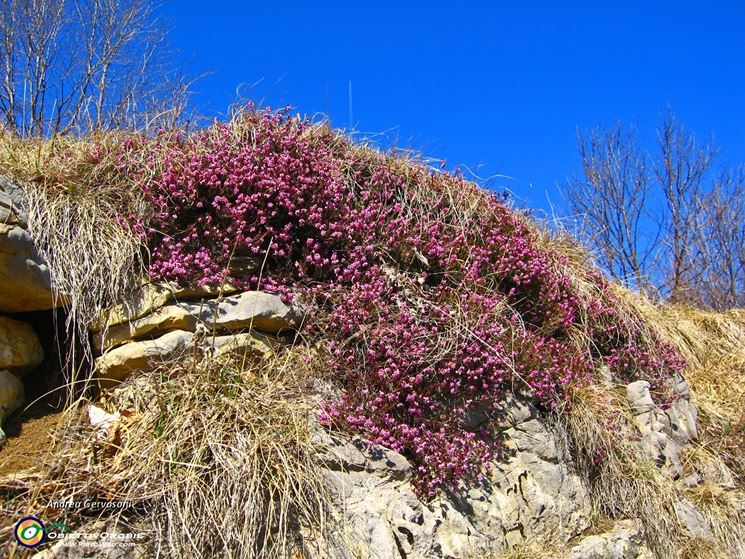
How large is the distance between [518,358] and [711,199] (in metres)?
9.23

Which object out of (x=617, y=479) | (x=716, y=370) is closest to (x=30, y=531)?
(x=617, y=479)

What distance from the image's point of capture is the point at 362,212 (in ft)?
14.3

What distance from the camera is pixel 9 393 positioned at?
338 cm

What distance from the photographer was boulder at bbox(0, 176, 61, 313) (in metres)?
3.29

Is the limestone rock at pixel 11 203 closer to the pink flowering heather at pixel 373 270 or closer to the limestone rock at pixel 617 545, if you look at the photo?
the pink flowering heather at pixel 373 270

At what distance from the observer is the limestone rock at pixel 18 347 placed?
3439 millimetres

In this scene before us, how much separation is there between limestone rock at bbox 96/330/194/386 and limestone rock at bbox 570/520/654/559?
2751 mm

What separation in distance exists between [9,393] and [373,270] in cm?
222

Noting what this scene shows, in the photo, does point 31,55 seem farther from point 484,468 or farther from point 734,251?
point 734,251

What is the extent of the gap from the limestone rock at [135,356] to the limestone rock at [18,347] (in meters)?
0.41

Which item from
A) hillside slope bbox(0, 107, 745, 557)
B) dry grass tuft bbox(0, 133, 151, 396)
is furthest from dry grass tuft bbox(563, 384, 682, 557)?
dry grass tuft bbox(0, 133, 151, 396)

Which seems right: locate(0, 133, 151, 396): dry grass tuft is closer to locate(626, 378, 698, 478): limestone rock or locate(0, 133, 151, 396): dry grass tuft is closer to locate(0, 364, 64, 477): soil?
locate(0, 364, 64, 477): soil

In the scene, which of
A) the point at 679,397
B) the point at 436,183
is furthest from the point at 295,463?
the point at 679,397

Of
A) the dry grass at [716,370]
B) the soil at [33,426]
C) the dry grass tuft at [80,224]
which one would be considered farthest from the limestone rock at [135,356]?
the dry grass at [716,370]
